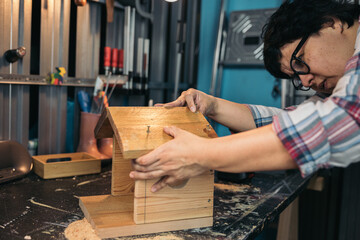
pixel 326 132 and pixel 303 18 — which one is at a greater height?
pixel 303 18

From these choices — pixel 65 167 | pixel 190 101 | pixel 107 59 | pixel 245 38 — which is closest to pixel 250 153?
pixel 190 101

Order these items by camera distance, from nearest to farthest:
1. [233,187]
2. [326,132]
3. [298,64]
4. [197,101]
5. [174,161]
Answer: [326,132]
[174,161]
[298,64]
[197,101]
[233,187]

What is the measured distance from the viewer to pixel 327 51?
107 cm

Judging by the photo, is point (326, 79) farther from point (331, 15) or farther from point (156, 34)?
point (156, 34)

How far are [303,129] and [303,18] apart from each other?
1.68 ft

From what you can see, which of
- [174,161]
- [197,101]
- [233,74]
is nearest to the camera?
[174,161]

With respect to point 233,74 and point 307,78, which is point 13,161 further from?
A: point 233,74

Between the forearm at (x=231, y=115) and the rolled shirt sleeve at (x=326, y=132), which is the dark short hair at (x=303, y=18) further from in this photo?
the rolled shirt sleeve at (x=326, y=132)

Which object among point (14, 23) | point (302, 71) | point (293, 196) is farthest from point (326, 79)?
point (14, 23)

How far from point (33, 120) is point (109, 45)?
1.87 ft

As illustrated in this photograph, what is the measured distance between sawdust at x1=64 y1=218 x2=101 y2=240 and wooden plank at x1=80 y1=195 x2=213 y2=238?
0.01 m

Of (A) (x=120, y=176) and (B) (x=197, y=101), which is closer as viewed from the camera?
(A) (x=120, y=176)

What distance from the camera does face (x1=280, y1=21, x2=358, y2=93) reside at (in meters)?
1.06

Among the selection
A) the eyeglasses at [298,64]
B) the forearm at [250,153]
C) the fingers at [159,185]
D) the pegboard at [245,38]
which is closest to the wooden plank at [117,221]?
the fingers at [159,185]
